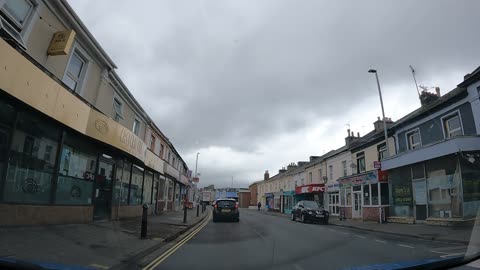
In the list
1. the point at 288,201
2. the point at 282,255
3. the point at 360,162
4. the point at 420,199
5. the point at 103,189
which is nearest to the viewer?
the point at 282,255

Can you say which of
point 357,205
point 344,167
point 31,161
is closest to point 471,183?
point 357,205

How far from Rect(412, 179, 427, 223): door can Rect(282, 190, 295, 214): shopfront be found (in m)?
28.5

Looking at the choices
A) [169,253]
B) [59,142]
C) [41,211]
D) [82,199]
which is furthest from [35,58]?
[169,253]

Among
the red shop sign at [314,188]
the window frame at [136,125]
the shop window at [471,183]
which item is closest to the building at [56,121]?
the window frame at [136,125]

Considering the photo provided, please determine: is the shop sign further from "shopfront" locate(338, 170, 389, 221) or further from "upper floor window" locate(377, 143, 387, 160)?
"upper floor window" locate(377, 143, 387, 160)

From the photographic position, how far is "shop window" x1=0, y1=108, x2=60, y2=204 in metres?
10.1

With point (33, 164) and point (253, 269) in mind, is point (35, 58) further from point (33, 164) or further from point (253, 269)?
point (253, 269)

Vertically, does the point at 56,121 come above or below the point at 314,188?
above

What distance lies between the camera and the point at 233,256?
9.42 metres

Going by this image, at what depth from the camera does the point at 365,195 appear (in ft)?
90.7

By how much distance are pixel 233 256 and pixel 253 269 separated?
6.23 feet

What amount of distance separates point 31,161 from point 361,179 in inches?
911

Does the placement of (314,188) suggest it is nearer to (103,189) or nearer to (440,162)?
(440,162)

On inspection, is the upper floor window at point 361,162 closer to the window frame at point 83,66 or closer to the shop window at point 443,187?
the shop window at point 443,187
